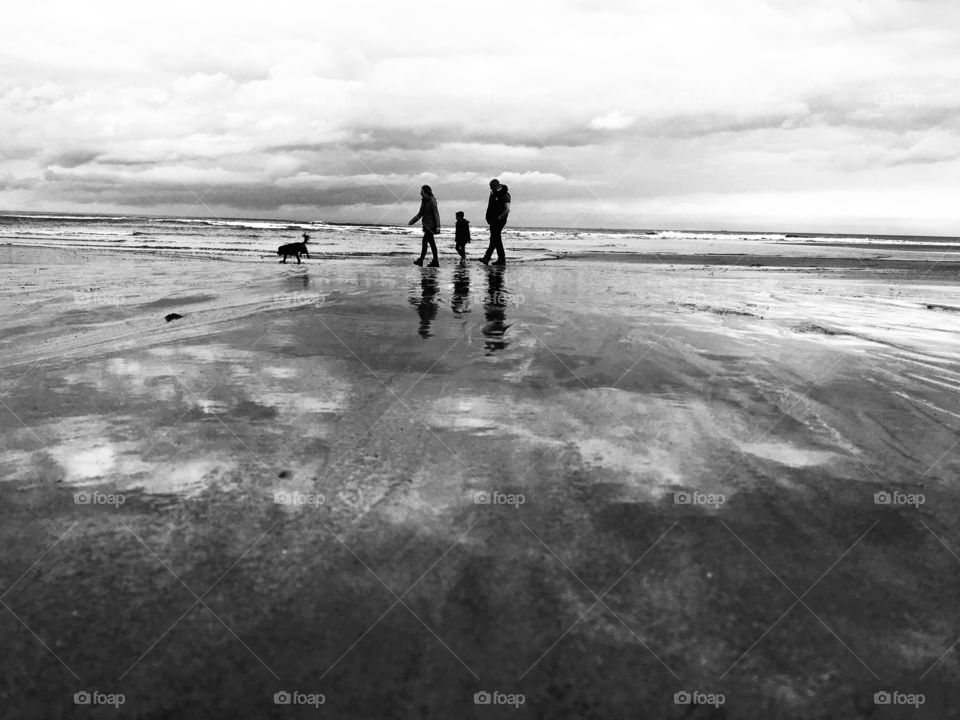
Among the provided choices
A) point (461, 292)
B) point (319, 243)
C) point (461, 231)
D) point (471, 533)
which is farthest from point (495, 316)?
point (319, 243)

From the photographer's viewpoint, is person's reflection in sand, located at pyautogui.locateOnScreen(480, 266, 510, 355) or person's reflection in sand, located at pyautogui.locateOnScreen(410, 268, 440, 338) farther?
person's reflection in sand, located at pyautogui.locateOnScreen(410, 268, 440, 338)

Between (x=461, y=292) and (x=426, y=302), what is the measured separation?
1718mm

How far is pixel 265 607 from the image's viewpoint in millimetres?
2264

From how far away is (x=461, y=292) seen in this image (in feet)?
39.1

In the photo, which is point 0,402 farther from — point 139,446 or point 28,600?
point 28,600

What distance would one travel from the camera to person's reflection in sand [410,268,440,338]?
8.04 meters

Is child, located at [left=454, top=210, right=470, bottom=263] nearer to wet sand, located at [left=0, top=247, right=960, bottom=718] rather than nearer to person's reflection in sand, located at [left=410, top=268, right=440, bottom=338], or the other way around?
person's reflection in sand, located at [left=410, top=268, right=440, bottom=338]

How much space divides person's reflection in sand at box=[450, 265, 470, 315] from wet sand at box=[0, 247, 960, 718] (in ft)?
11.5

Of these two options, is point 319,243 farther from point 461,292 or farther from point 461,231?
point 461,292

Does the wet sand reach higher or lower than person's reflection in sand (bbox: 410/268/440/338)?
lower

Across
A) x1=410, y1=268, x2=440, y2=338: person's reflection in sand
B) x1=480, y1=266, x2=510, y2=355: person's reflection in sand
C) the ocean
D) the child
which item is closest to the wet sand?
x1=480, y1=266, x2=510, y2=355: person's reflection in sand

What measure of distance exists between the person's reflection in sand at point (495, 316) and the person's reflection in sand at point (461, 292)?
33 cm

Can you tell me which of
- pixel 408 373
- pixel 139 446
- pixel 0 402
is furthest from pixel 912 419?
pixel 0 402

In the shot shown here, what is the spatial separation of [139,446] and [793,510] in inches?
140
